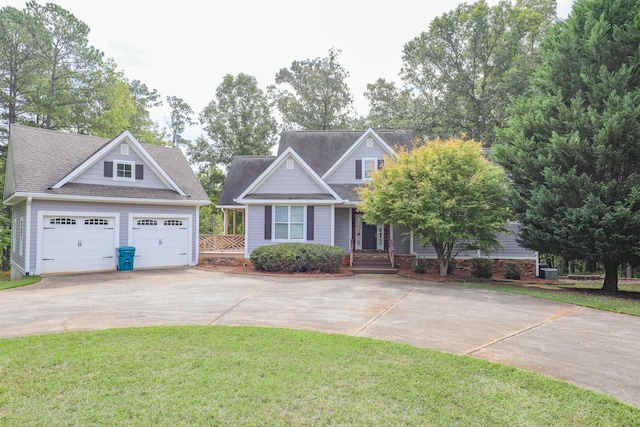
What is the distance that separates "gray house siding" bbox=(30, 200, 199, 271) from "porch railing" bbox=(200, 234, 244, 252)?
2314 mm

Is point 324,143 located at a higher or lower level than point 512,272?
higher

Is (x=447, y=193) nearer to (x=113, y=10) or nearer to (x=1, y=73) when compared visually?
(x=113, y=10)

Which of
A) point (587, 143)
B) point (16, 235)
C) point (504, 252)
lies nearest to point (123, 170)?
point (16, 235)

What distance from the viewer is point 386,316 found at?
7.91 metres

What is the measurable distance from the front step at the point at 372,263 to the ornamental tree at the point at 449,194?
2714mm

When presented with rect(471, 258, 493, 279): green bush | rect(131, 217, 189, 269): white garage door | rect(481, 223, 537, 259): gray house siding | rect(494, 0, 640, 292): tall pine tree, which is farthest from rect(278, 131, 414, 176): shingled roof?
rect(494, 0, 640, 292): tall pine tree

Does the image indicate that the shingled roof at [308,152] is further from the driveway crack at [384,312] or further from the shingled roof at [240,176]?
the driveway crack at [384,312]

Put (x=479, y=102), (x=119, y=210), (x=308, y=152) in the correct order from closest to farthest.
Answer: (x=119, y=210)
(x=308, y=152)
(x=479, y=102)

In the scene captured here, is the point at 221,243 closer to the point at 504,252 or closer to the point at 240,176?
the point at 240,176

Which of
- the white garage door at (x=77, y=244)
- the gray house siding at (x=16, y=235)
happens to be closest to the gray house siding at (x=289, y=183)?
the white garage door at (x=77, y=244)

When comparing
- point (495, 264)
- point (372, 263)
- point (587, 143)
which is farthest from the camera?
point (495, 264)

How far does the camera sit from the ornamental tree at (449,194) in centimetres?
1378

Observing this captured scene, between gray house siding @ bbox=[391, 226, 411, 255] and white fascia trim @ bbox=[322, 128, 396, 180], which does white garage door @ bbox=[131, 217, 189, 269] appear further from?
gray house siding @ bbox=[391, 226, 411, 255]

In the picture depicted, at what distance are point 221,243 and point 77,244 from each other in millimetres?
7094
